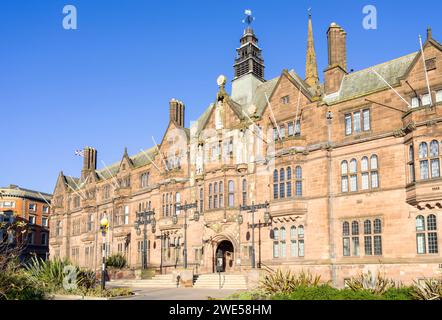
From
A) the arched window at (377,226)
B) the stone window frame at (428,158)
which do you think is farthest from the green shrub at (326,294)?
the arched window at (377,226)

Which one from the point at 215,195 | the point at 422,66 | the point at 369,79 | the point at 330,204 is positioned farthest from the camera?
the point at 215,195

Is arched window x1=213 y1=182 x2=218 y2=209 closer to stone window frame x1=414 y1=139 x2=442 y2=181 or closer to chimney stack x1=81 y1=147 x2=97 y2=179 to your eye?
stone window frame x1=414 y1=139 x2=442 y2=181

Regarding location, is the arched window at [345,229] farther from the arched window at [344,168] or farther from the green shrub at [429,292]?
the green shrub at [429,292]

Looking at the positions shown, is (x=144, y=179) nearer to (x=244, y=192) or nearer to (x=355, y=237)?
Answer: (x=244, y=192)

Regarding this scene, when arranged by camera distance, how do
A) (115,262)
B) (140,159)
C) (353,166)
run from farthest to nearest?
(140,159)
(115,262)
(353,166)

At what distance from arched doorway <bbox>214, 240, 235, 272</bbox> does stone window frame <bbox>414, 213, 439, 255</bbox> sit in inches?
715

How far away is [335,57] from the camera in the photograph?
39.4 m

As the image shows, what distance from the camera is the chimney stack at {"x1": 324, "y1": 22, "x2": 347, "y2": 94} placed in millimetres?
39062

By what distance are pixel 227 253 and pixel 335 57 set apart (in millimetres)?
20083

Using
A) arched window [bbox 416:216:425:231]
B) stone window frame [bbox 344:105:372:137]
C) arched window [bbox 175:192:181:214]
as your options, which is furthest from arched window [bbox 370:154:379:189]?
arched window [bbox 175:192:181:214]

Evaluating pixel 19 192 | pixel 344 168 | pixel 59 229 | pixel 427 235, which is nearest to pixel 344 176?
pixel 344 168
